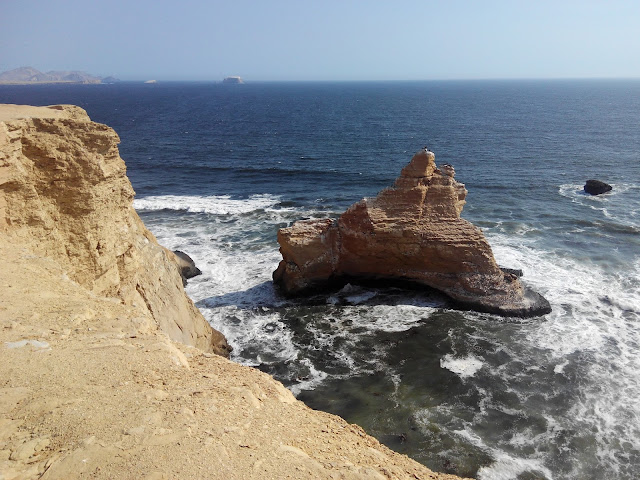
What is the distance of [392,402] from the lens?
56.7 ft

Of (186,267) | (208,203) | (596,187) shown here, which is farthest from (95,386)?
(596,187)

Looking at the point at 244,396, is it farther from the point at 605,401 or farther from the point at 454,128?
the point at 454,128

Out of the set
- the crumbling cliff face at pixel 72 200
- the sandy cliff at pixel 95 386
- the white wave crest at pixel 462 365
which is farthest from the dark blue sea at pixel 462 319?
the sandy cliff at pixel 95 386

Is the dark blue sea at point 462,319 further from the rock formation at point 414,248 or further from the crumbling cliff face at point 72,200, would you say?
the crumbling cliff face at point 72,200

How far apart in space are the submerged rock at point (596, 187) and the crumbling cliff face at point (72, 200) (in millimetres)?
41525

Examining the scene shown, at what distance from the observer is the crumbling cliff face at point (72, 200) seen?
40.3 feet

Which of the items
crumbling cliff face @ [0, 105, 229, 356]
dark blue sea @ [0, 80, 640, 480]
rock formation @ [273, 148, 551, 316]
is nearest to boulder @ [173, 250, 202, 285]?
dark blue sea @ [0, 80, 640, 480]

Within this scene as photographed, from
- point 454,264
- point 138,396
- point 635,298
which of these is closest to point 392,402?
point 454,264

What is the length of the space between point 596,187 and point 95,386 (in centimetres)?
4599

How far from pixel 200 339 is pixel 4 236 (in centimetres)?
840

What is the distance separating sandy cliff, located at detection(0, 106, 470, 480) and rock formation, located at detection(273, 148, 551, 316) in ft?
42.1

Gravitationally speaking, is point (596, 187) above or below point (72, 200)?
below

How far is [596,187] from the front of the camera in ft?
140

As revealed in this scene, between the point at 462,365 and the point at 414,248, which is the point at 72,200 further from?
the point at 414,248
